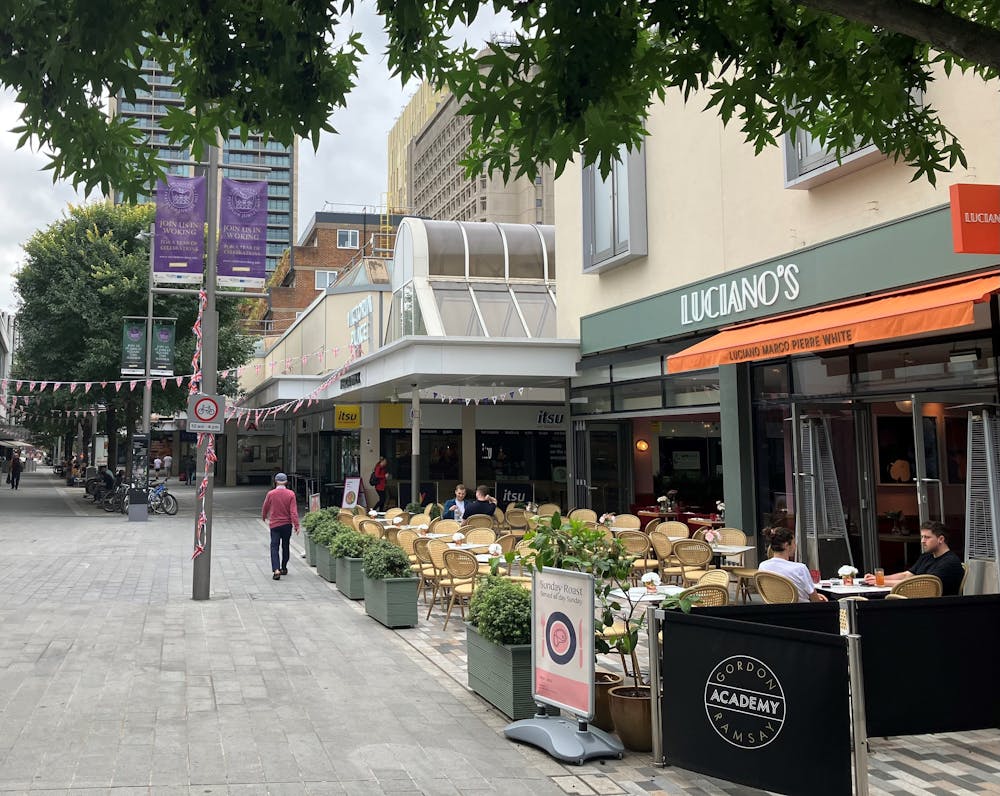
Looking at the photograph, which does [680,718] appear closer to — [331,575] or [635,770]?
[635,770]

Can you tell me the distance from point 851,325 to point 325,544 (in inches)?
335

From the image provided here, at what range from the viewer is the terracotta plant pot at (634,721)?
5773 mm

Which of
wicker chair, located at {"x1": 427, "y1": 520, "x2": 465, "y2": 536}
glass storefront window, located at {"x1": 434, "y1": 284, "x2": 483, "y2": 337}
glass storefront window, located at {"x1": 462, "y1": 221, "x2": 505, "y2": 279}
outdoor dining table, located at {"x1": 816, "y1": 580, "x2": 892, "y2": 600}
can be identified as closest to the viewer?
outdoor dining table, located at {"x1": 816, "y1": 580, "x2": 892, "y2": 600}

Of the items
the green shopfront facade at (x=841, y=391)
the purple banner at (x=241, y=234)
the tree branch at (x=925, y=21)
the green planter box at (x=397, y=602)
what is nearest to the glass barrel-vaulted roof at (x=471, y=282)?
the green shopfront facade at (x=841, y=391)

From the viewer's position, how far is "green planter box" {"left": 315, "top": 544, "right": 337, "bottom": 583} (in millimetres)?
13875

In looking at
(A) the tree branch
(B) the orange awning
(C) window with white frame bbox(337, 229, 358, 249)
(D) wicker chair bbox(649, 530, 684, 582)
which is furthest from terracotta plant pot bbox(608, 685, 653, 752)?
(C) window with white frame bbox(337, 229, 358, 249)

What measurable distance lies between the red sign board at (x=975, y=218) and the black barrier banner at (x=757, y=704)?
16.7ft

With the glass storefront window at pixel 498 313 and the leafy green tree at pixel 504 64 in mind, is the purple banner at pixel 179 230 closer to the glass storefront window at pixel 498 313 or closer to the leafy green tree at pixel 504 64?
the leafy green tree at pixel 504 64

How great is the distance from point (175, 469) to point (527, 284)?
146 feet

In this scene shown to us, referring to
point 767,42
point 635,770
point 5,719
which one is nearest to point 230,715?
point 5,719

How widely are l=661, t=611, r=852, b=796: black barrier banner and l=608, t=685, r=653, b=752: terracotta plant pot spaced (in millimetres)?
575

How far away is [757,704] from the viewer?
4.71m

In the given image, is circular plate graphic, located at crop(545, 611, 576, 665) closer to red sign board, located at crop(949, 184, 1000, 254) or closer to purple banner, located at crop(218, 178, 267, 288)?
red sign board, located at crop(949, 184, 1000, 254)

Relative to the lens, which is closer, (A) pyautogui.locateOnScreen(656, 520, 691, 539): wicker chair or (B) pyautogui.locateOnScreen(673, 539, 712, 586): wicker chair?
(B) pyautogui.locateOnScreen(673, 539, 712, 586): wicker chair
